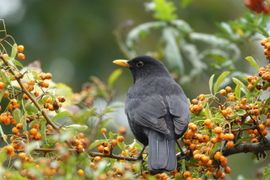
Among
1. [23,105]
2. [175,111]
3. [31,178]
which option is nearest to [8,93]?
[23,105]

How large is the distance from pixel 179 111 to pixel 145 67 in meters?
1.40

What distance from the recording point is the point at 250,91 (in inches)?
190

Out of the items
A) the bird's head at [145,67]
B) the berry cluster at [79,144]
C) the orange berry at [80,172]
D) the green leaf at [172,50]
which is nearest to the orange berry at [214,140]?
the berry cluster at [79,144]

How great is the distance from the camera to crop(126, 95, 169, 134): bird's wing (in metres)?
5.57

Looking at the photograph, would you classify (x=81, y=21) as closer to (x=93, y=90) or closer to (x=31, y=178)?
(x=93, y=90)

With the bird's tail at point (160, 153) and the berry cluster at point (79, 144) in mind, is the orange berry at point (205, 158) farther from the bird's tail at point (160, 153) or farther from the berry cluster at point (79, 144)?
the berry cluster at point (79, 144)

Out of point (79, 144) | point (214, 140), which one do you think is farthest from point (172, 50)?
point (79, 144)

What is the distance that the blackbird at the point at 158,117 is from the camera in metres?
5.00

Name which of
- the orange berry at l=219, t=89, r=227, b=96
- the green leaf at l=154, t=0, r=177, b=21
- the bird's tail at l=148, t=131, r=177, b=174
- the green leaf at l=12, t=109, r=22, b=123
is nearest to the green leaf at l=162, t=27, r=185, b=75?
the green leaf at l=154, t=0, r=177, b=21

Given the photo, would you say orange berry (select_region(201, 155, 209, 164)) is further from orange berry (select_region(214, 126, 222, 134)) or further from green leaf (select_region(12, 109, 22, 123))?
green leaf (select_region(12, 109, 22, 123))

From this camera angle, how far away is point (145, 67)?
6.95 m

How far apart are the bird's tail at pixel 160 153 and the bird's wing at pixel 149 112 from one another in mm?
62

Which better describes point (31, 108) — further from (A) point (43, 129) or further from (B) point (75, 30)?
(B) point (75, 30)

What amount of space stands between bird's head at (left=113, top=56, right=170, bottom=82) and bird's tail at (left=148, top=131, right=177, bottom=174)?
1296mm
